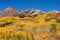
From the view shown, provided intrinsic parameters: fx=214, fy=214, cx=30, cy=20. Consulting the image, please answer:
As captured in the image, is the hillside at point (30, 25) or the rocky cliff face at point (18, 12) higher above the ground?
the rocky cliff face at point (18, 12)

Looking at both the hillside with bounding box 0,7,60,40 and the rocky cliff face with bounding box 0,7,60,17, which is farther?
the rocky cliff face with bounding box 0,7,60,17

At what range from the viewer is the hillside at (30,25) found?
1228 inches

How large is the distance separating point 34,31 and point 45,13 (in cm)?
825

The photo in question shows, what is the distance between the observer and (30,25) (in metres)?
33.0

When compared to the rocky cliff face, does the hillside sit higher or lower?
lower

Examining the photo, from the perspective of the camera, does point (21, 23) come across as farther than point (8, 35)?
Yes

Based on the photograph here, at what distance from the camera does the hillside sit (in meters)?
31.2

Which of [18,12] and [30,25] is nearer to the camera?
[30,25]

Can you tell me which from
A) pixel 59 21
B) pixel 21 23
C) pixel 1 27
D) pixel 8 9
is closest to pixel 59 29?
pixel 59 21

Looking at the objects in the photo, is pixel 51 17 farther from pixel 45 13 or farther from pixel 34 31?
pixel 34 31

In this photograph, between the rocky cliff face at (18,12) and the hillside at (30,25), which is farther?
the rocky cliff face at (18,12)

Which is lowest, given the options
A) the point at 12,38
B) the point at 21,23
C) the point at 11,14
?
the point at 12,38

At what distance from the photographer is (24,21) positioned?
3538 centimetres

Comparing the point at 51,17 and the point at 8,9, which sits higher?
the point at 8,9
